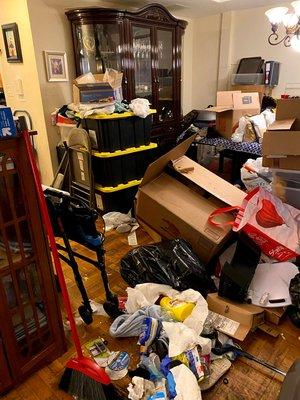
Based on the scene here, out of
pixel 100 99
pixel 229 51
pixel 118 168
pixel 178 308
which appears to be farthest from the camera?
pixel 229 51

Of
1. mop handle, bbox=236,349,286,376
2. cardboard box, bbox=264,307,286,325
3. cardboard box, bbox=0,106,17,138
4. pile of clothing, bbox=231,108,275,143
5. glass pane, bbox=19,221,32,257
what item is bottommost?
mop handle, bbox=236,349,286,376

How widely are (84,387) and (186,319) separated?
0.54 meters

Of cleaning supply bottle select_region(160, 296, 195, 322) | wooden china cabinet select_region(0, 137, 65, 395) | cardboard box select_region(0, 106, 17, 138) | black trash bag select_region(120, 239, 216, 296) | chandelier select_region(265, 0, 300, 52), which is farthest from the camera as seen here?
chandelier select_region(265, 0, 300, 52)

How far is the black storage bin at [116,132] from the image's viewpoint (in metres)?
2.52

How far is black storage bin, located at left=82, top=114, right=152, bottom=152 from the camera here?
2.52 metres

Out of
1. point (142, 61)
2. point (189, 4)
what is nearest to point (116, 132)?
point (142, 61)

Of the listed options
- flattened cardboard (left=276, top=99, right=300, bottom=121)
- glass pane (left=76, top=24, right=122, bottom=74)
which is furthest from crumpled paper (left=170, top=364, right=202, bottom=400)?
glass pane (left=76, top=24, right=122, bottom=74)

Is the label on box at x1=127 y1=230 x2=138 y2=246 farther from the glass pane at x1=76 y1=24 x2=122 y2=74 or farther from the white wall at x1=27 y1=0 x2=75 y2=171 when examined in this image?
the glass pane at x1=76 y1=24 x2=122 y2=74

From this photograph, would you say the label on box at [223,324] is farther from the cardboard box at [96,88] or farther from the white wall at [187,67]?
the white wall at [187,67]

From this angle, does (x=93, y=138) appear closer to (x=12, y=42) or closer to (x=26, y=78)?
(x=26, y=78)

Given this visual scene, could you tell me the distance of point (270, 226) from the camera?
1.72 metres

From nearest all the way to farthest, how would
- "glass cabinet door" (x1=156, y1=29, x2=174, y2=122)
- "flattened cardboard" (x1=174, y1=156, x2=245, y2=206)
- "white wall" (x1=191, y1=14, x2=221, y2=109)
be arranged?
"flattened cardboard" (x1=174, y1=156, x2=245, y2=206)
"glass cabinet door" (x1=156, y1=29, x2=174, y2=122)
"white wall" (x1=191, y1=14, x2=221, y2=109)

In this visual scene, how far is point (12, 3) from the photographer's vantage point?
2721 millimetres

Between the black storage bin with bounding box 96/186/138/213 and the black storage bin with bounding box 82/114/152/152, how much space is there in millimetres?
431
